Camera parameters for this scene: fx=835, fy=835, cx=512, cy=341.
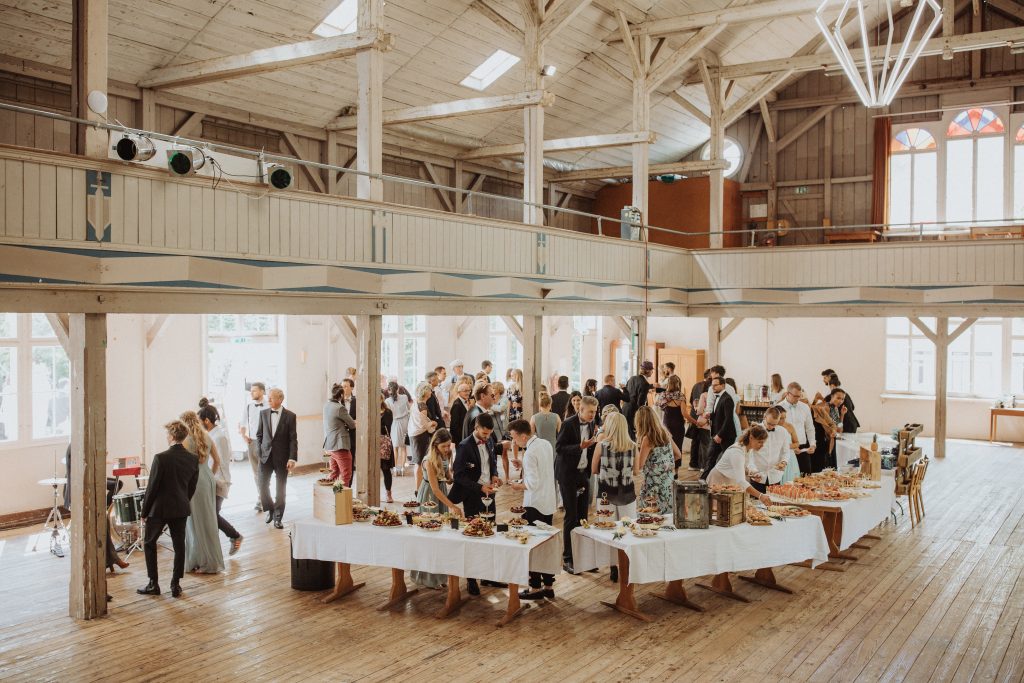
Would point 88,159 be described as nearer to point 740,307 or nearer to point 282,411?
point 282,411

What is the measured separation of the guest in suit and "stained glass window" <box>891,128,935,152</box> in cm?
1468

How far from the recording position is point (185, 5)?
10016 millimetres

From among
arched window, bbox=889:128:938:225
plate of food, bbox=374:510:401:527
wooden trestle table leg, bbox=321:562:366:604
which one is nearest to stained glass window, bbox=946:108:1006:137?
arched window, bbox=889:128:938:225

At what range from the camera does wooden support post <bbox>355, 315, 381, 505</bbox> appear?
9445mm

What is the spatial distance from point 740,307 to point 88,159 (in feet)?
38.3

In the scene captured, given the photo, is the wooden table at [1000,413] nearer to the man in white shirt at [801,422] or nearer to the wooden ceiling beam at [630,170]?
the wooden ceiling beam at [630,170]

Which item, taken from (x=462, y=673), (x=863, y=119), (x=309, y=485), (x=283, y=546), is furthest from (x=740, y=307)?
(x=462, y=673)

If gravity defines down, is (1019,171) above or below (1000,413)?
above

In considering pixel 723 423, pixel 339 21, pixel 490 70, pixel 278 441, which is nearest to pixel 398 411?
pixel 278 441

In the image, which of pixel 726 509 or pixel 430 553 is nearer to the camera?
pixel 430 553

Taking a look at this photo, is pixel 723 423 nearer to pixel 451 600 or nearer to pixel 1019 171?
pixel 451 600

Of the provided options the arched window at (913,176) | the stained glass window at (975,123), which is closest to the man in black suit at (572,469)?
the arched window at (913,176)

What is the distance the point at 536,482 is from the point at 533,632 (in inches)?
48.5

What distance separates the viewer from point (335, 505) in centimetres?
698
